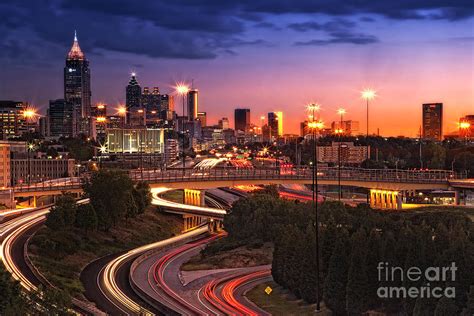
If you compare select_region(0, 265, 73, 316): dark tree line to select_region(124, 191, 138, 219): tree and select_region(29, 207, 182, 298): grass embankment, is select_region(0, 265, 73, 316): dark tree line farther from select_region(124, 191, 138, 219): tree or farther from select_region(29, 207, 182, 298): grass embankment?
select_region(124, 191, 138, 219): tree

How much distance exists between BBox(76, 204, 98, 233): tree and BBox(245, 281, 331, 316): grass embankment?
27280mm

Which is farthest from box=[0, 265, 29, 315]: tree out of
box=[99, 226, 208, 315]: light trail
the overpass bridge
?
the overpass bridge

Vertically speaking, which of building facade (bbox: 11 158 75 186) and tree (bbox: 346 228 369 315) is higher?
building facade (bbox: 11 158 75 186)

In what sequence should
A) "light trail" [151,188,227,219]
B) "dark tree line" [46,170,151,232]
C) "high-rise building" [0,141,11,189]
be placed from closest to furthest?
1. "dark tree line" [46,170,151,232]
2. "light trail" [151,188,227,219]
3. "high-rise building" [0,141,11,189]

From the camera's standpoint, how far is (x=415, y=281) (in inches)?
1686

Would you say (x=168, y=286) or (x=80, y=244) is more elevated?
(x=80, y=244)

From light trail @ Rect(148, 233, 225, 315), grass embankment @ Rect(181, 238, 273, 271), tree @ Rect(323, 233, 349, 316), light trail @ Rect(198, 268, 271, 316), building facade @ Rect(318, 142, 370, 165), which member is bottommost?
light trail @ Rect(148, 233, 225, 315)

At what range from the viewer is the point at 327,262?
169 feet

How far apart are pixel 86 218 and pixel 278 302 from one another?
32.4 metres

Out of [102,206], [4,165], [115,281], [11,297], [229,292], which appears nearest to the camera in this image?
[11,297]

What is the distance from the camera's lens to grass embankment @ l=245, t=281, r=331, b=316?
48.7m

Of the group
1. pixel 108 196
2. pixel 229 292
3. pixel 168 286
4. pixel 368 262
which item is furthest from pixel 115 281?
pixel 108 196

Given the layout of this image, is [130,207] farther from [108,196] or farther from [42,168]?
[42,168]

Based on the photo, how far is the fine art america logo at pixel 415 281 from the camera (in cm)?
4038
